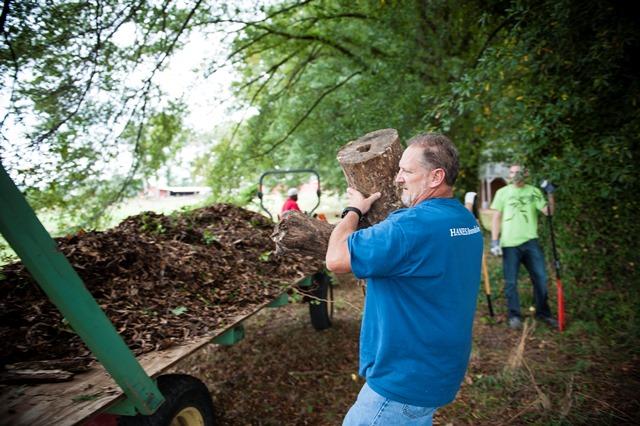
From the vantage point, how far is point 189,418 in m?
2.57

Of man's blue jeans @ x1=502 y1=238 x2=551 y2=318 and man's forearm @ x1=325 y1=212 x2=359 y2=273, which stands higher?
man's forearm @ x1=325 y1=212 x2=359 y2=273

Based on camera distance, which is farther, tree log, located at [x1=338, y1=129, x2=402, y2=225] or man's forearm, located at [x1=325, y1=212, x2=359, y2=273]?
tree log, located at [x1=338, y1=129, x2=402, y2=225]

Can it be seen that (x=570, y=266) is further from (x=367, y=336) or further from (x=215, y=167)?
(x=215, y=167)

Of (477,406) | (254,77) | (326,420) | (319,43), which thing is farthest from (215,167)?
(477,406)

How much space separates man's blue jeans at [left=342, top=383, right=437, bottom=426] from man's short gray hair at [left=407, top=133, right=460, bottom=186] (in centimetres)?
102

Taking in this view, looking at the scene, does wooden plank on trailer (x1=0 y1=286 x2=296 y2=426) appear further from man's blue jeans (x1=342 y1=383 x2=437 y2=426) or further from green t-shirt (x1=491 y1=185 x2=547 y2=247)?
green t-shirt (x1=491 y1=185 x2=547 y2=247)

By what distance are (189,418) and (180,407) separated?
0.26 meters

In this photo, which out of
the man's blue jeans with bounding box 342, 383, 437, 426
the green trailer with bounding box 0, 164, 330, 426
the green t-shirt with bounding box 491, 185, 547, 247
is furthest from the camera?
the green t-shirt with bounding box 491, 185, 547, 247

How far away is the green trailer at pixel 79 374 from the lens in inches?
57.2

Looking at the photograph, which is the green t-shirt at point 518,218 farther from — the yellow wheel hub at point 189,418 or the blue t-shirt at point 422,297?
the yellow wheel hub at point 189,418

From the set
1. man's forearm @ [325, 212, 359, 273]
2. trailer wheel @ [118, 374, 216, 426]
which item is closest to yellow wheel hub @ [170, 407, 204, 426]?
trailer wheel @ [118, 374, 216, 426]

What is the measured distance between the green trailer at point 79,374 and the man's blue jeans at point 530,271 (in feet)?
15.6

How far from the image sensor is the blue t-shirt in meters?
1.57

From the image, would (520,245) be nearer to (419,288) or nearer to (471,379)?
(471,379)
